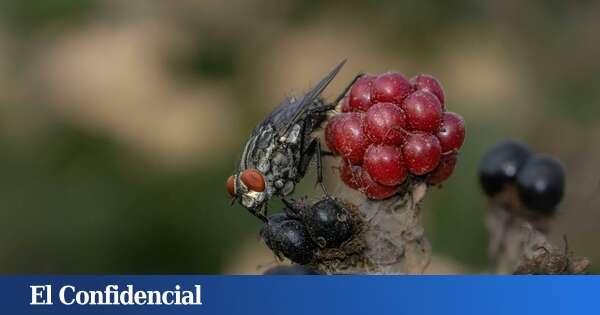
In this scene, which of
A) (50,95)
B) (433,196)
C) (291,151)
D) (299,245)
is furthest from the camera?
(50,95)

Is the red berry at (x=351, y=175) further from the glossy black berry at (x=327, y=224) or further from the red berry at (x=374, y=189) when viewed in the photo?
the glossy black berry at (x=327, y=224)

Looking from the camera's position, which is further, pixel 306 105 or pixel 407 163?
pixel 306 105

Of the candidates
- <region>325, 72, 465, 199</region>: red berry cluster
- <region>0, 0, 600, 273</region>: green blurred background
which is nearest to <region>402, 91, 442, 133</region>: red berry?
<region>325, 72, 465, 199</region>: red berry cluster

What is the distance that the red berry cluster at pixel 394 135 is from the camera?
348cm

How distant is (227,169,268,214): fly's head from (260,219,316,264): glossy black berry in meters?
0.44

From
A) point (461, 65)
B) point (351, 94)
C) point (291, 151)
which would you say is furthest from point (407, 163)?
point (461, 65)

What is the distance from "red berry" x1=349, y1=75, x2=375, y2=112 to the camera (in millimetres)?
3605

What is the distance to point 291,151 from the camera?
13.5 ft

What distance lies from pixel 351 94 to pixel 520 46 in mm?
5562

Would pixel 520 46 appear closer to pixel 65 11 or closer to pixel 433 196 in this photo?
pixel 433 196

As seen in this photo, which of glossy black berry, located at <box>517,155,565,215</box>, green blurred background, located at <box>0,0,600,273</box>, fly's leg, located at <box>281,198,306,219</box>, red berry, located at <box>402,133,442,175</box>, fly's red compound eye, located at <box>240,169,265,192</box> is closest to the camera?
red berry, located at <box>402,133,442,175</box>

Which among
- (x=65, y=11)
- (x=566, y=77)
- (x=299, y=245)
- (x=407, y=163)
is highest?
(x=65, y=11)

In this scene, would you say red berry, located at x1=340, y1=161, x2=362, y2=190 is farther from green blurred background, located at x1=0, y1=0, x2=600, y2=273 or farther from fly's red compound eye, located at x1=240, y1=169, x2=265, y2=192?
green blurred background, located at x1=0, y1=0, x2=600, y2=273

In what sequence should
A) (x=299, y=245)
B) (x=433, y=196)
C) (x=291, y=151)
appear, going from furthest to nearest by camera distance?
1. (x=433, y=196)
2. (x=291, y=151)
3. (x=299, y=245)
